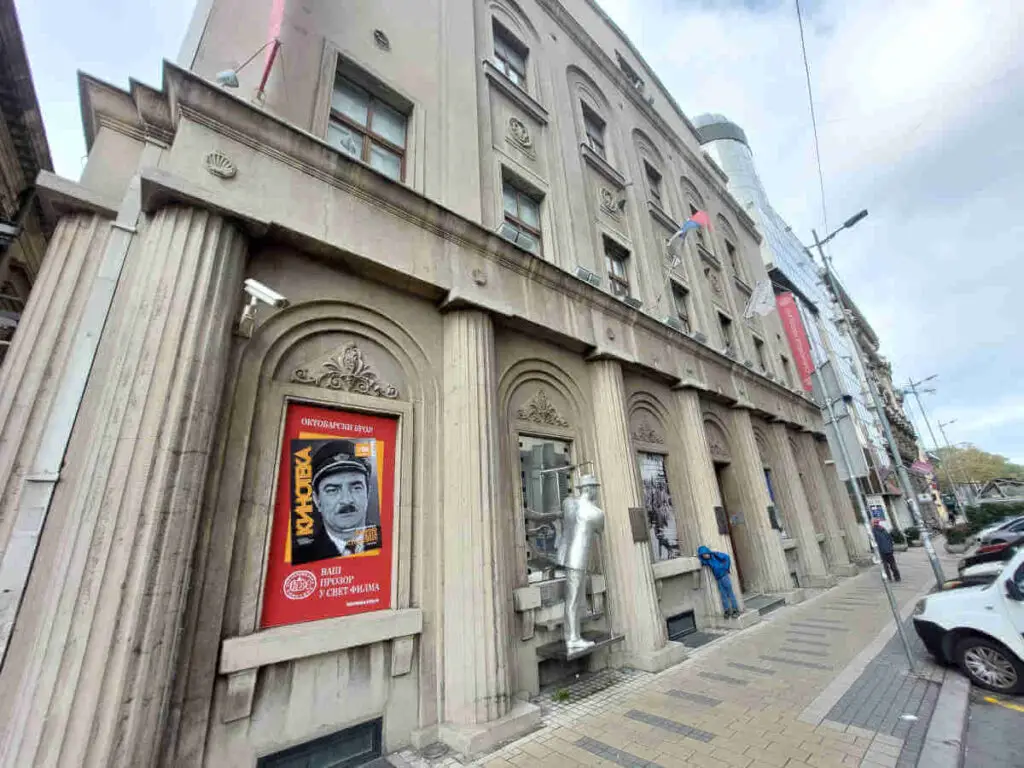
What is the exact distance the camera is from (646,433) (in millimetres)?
10180

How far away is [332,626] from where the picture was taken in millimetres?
4453

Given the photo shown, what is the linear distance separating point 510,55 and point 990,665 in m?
15.3

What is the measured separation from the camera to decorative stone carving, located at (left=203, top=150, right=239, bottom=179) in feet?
15.3

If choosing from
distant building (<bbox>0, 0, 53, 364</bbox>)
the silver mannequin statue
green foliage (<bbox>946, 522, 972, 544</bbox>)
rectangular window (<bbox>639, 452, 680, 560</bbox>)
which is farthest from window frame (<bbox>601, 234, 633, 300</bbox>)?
green foliage (<bbox>946, 522, 972, 544</bbox>)

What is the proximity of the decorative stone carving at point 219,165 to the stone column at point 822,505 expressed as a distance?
20.8 meters

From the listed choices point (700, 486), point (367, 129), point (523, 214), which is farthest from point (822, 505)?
point (367, 129)

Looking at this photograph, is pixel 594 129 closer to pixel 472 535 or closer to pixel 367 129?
pixel 367 129

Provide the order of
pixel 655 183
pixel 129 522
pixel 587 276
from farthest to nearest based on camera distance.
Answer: pixel 655 183, pixel 587 276, pixel 129 522

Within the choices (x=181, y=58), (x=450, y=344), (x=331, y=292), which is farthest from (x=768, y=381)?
(x=181, y=58)

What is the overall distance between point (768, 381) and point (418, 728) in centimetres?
1594

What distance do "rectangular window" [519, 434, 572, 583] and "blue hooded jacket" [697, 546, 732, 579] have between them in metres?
4.19

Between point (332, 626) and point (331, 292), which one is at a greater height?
point (331, 292)

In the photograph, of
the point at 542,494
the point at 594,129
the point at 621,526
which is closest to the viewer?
the point at 542,494

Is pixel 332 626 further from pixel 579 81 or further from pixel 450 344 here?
pixel 579 81
